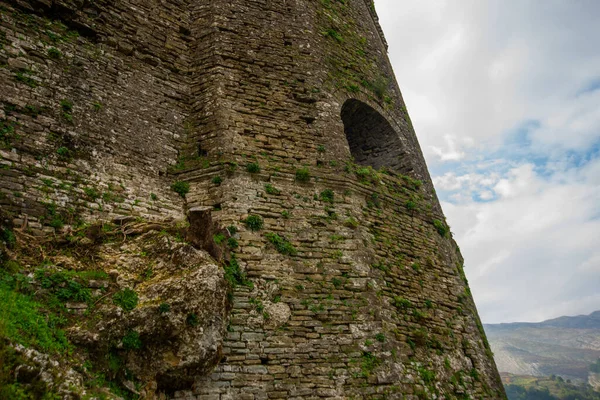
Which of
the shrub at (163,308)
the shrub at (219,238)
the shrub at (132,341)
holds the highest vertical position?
the shrub at (219,238)

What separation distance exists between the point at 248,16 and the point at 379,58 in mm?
4267

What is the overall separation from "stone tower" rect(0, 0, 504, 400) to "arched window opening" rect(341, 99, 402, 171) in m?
0.34

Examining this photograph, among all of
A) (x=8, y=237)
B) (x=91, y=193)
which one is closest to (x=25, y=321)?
(x=8, y=237)

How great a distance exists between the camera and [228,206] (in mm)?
7051

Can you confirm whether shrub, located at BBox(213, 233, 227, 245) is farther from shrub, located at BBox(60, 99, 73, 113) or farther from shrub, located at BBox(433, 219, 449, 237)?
shrub, located at BBox(433, 219, 449, 237)

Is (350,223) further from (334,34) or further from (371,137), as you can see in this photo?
(334,34)

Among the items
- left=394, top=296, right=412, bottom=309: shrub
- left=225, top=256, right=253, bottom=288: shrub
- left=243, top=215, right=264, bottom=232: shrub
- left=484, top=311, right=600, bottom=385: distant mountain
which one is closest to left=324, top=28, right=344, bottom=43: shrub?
left=243, top=215, right=264, bottom=232: shrub

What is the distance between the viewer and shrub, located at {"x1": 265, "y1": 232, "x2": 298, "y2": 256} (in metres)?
6.91

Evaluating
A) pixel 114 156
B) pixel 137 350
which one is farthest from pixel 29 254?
pixel 114 156

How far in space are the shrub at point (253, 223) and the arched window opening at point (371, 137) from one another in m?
4.80

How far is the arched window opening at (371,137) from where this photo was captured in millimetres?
10797

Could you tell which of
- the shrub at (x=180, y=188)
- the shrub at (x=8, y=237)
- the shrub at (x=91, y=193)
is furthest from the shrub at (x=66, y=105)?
the shrub at (x=8, y=237)

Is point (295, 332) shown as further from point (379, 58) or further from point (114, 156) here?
point (379, 58)

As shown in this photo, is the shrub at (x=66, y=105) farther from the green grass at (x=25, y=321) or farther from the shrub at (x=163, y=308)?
the shrub at (x=163, y=308)
